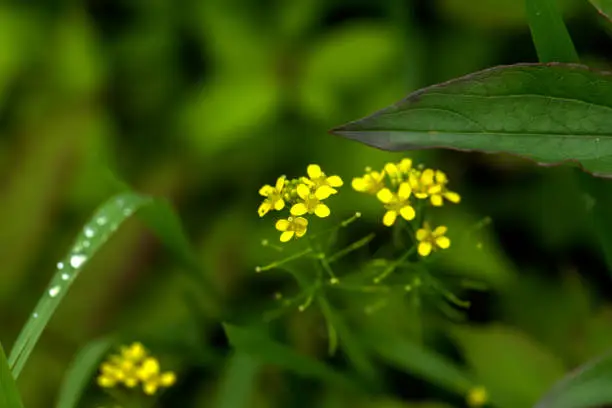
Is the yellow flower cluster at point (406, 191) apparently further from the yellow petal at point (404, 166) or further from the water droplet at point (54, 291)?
the water droplet at point (54, 291)

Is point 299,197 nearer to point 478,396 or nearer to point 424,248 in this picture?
point 424,248

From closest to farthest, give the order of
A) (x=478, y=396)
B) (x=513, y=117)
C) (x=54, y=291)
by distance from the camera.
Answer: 1. (x=513, y=117)
2. (x=54, y=291)
3. (x=478, y=396)

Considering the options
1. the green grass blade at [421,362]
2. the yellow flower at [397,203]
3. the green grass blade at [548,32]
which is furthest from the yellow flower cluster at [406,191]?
the green grass blade at [421,362]

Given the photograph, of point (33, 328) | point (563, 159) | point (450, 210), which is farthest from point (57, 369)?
point (563, 159)

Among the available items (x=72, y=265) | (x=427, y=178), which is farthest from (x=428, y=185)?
(x=72, y=265)

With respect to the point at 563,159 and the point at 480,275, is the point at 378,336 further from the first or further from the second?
the point at 563,159
